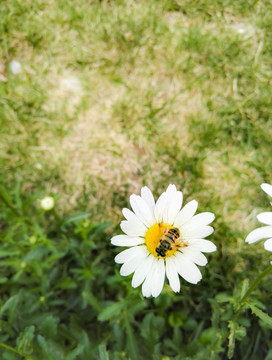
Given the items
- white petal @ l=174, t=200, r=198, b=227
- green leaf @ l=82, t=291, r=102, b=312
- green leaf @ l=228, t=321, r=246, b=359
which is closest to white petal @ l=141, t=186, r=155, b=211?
white petal @ l=174, t=200, r=198, b=227

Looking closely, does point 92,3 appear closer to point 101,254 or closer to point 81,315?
point 101,254

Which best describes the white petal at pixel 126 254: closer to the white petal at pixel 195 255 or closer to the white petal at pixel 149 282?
the white petal at pixel 149 282

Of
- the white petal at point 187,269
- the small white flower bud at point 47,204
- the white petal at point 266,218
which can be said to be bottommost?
the small white flower bud at point 47,204

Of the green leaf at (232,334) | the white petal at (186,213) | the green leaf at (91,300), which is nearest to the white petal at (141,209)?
the white petal at (186,213)

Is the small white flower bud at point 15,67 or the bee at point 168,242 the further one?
the small white flower bud at point 15,67

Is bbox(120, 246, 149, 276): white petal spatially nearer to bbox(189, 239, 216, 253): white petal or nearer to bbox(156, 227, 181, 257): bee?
bbox(156, 227, 181, 257): bee
